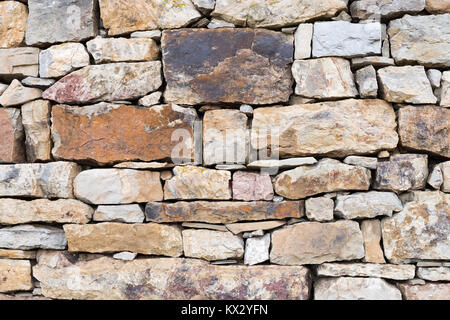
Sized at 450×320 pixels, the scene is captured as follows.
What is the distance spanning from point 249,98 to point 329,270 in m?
1.18

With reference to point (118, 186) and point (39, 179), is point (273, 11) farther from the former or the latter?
point (39, 179)

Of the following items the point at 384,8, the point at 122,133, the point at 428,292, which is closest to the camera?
the point at 428,292

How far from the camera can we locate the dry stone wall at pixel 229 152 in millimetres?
2328

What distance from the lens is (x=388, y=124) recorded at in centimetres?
234

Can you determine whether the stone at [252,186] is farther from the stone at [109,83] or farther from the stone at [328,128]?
the stone at [109,83]

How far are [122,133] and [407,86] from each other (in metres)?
1.81

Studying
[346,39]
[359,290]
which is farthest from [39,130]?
[359,290]

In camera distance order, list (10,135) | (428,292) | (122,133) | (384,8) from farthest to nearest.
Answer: (10,135) → (122,133) → (384,8) → (428,292)

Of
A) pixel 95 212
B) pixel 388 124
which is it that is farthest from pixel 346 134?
pixel 95 212

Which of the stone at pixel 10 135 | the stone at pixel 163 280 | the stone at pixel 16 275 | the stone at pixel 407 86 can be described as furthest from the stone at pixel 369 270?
the stone at pixel 10 135

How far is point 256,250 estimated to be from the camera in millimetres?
2398

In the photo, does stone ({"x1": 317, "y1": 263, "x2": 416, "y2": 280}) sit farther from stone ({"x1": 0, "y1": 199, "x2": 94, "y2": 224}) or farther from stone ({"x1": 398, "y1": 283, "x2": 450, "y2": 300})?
stone ({"x1": 0, "y1": 199, "x2": 94, "y2": 224})

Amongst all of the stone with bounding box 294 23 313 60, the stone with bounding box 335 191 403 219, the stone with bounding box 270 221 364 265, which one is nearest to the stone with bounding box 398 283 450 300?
the stone with bounding box 270 221 364 265

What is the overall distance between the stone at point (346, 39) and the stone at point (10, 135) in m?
2.05
